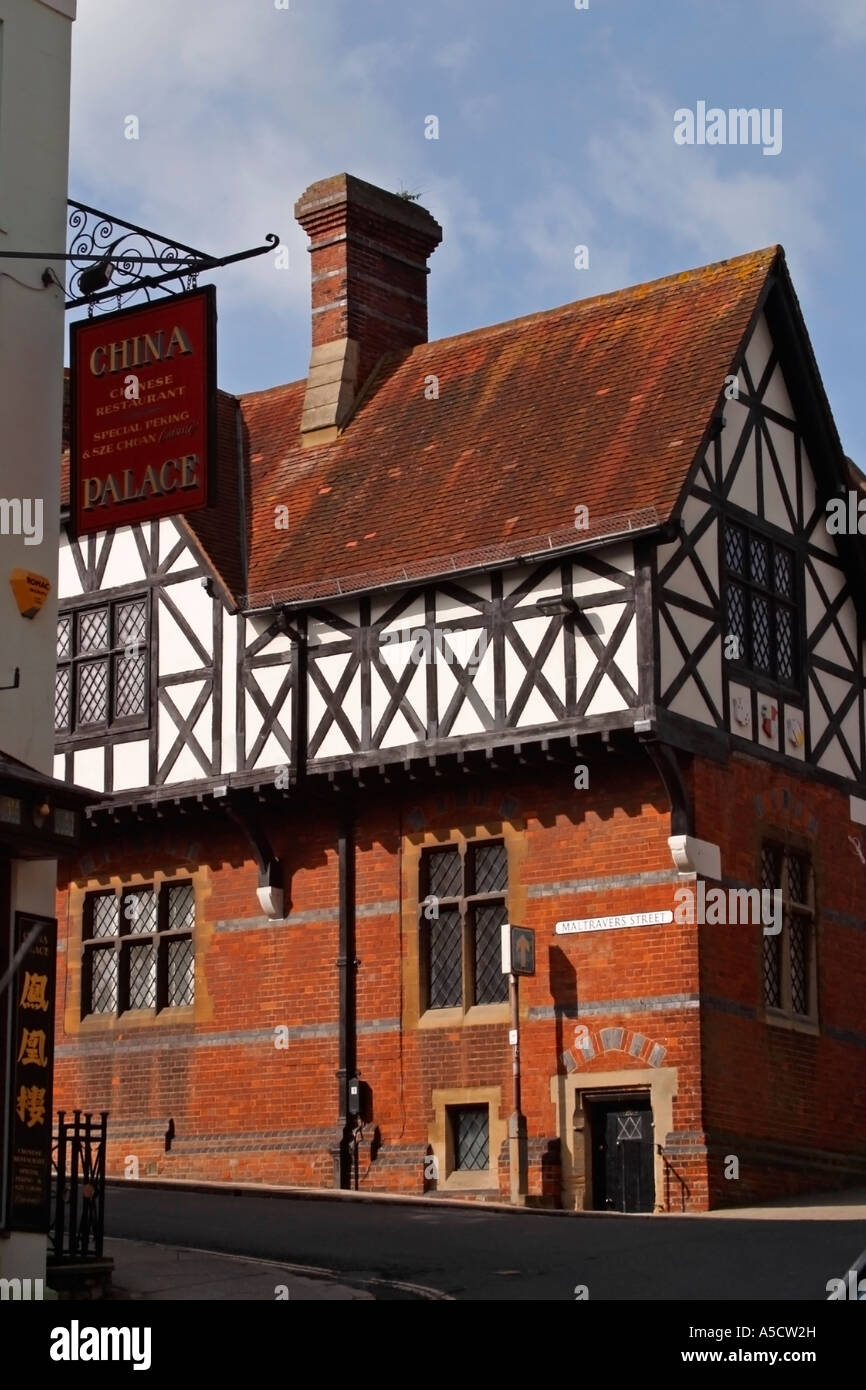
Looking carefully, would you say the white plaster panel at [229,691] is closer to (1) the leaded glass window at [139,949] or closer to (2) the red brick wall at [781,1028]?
(1) the leaded glass window at [139,949]

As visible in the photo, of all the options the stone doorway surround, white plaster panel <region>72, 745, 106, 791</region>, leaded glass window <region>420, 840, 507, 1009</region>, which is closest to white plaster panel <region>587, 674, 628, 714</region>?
leaded glass window <region>420, 840, 507, 1009</region>

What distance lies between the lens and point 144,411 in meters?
16.1

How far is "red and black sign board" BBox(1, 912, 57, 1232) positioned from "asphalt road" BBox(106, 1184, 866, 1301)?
8.67ft

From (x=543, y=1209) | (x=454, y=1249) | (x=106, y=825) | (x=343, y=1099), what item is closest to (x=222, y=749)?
(x=106, y=825)

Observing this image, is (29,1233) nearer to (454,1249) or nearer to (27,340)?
(454,1249)

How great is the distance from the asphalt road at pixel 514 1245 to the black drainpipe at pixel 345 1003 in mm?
2339

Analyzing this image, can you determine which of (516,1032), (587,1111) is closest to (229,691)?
(516,1032)

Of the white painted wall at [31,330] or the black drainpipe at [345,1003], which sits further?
the black drainpipe at [345,1003]

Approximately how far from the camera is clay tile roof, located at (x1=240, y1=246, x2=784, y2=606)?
975 inches

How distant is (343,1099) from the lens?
25.3 metres

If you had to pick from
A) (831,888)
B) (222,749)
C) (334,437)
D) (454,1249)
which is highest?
(334,437)

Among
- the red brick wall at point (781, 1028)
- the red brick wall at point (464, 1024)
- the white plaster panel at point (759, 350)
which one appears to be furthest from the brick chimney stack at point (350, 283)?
the red brick wall at point (781, 1028)

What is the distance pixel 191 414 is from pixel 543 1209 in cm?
1036

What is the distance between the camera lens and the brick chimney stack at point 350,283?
29.5 metres
